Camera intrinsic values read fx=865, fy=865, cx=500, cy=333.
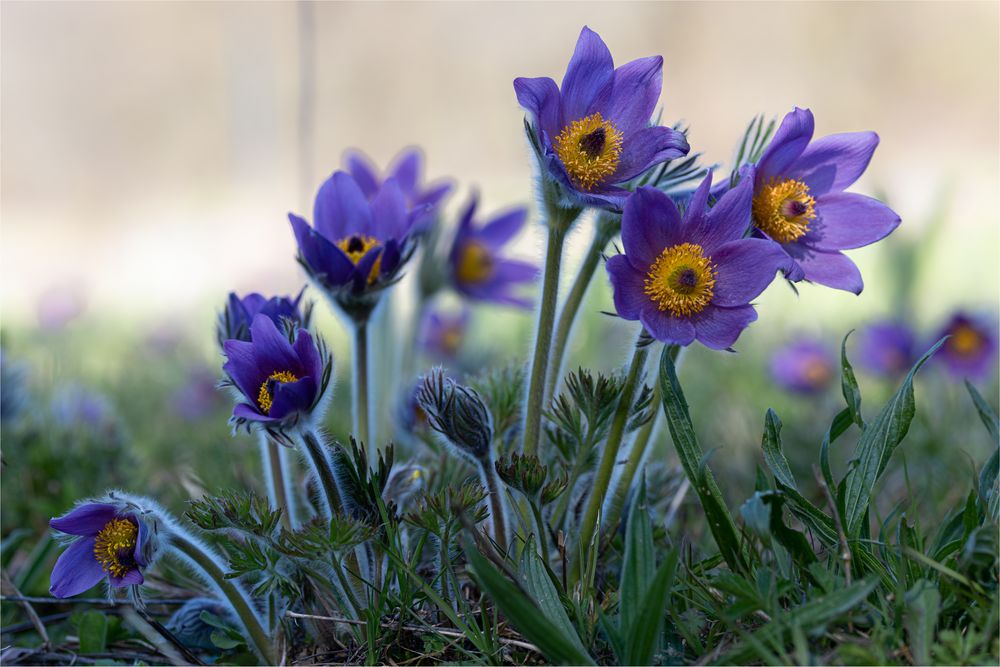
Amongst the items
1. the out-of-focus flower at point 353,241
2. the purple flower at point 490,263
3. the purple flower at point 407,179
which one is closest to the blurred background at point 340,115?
the purple flower at point 490,263

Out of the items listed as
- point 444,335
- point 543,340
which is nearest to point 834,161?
point 543,340

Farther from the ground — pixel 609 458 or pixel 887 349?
pixel 609 458

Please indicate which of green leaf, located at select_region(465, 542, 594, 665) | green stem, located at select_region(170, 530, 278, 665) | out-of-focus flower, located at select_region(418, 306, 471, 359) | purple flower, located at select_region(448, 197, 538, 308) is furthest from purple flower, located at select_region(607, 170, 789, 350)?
out-of-focus flower, located at select_region(418, 306, 471, 359)

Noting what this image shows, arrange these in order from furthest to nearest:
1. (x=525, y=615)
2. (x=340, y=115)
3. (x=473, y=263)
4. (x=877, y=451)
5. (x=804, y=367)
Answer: (x=340, y=115) < (x=804, y=367) < (x=473, y=263) < (x=877, y=451) < (x=525, y=615)

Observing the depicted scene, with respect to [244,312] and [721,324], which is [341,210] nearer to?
[244,312]

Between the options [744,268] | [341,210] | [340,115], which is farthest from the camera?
[340,115]

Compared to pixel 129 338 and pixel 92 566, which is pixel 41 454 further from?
pixel 129 338

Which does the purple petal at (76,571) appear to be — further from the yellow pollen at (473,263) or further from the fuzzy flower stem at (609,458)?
the yellow pollen at (473,263)
